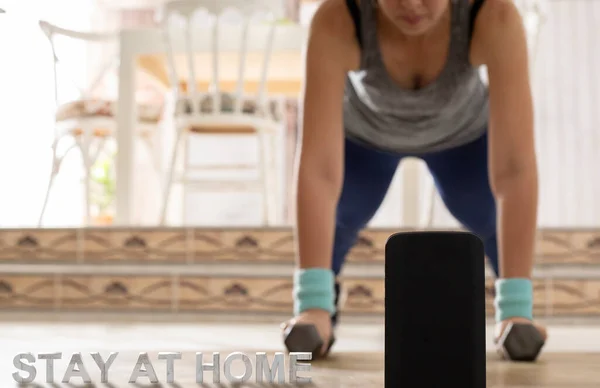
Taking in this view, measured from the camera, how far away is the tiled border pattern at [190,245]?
6.44ft

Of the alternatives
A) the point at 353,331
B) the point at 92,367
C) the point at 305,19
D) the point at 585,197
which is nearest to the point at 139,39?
the point at 305,19

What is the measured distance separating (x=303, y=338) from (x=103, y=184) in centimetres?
430

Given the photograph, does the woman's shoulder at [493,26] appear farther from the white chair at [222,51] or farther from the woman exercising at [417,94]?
the white chair at [222,51]

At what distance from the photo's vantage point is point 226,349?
1173mm

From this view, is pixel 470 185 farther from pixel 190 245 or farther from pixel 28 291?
pixel 28 291

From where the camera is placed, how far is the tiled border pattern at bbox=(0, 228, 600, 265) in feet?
6.44

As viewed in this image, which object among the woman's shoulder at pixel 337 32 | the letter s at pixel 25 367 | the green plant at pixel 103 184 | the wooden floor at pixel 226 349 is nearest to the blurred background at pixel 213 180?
the wooden floor at pixel 226 349

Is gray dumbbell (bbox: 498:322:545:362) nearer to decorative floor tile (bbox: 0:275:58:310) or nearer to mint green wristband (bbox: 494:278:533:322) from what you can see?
mint green wristband (bbox: 494:278:533:322)

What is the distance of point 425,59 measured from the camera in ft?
2.95

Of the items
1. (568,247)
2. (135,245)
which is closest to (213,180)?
(135,245)

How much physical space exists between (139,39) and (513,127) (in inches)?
68.8

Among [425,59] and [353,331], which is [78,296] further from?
[425,59]

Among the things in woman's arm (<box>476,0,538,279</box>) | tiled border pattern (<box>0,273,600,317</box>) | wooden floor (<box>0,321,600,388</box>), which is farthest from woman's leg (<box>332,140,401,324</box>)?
tiled border pattern (<box>0,273,600,317</box>)

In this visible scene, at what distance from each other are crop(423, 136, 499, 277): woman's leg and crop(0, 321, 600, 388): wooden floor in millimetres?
204
